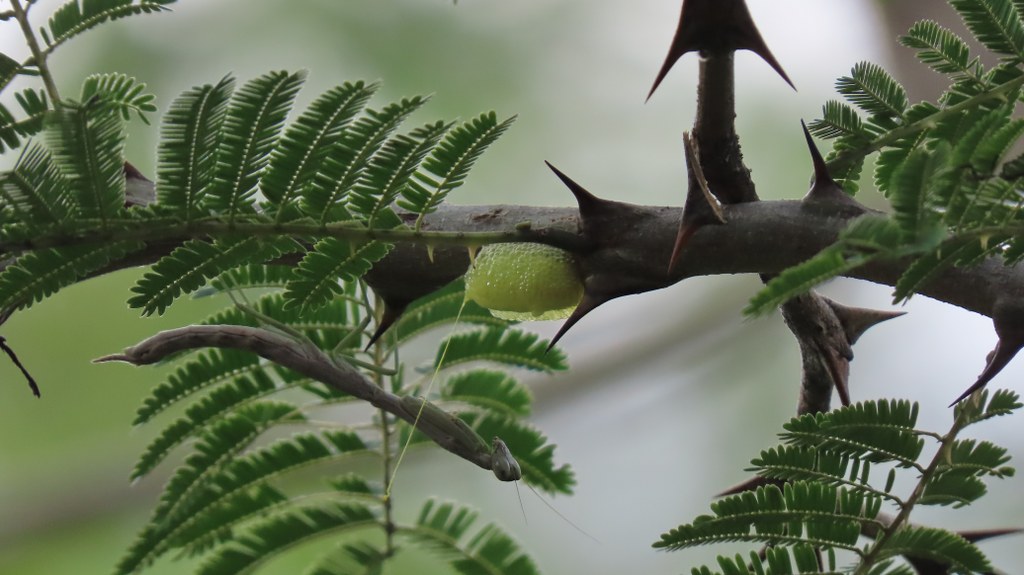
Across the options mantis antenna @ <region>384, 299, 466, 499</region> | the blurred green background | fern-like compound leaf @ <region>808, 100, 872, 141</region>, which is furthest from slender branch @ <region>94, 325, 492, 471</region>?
the blurred green background

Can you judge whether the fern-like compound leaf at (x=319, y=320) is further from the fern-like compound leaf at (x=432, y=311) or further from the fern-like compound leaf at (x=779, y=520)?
the fern-like compound leaf at (x=779, y=520)

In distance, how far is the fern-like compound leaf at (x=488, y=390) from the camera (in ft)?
3.35

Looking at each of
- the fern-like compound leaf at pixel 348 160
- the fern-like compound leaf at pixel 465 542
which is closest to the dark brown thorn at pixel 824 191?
the fern-like compound leaf at pixel 348 160

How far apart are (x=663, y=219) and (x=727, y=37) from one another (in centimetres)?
12

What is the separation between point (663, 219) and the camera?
0.60m

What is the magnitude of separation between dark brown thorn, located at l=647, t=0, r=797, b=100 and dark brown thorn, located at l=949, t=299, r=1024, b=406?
22 centimetres

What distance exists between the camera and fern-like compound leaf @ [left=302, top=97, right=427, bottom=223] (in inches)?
24.4

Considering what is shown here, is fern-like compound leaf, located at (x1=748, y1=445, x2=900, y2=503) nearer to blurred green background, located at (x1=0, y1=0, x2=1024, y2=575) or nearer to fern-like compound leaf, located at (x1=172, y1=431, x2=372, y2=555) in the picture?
fern-like compound leaf, located at (x1=172, y1=431, x2=372, y2=555)

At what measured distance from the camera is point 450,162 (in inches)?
25.4

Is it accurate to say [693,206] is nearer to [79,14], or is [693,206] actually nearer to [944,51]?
[944,51]

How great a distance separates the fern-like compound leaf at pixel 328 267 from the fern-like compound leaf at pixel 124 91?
175 millimetres

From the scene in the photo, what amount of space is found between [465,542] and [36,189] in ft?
2.17

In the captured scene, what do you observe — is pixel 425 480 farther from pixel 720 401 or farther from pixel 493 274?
pixel 493 274

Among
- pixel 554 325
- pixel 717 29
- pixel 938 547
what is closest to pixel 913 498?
pixel 938 547
